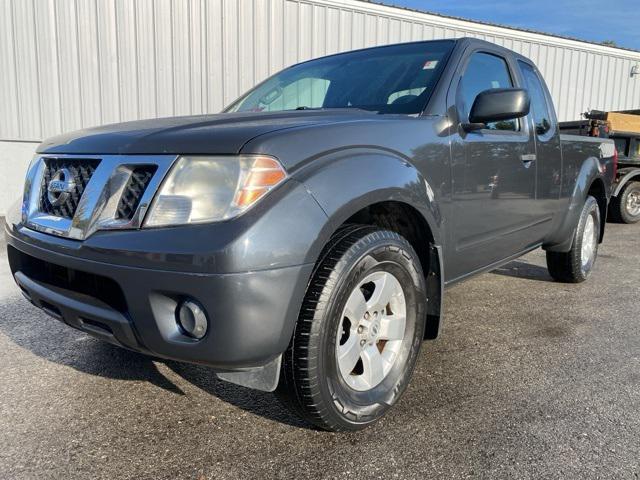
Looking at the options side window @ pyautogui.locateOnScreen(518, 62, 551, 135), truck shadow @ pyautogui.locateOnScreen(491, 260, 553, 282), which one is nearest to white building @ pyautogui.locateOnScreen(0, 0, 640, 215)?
truck shadow @ pyautogui.locateOnScreen(491, 260, 553, 282)

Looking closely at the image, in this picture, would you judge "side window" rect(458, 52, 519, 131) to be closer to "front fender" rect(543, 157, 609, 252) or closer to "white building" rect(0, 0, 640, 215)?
"front fender" rect(543, 157, 609, 252)

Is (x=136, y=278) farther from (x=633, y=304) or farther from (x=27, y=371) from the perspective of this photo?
(x=633, y=304)

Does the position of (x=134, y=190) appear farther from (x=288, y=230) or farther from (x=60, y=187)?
(x=288, y=230)

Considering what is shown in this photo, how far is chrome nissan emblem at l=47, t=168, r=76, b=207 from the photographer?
6.89ft

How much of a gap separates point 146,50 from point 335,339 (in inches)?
345

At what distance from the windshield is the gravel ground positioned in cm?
148

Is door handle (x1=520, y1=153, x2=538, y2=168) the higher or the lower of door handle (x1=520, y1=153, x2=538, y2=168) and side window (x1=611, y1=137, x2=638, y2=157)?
the higher

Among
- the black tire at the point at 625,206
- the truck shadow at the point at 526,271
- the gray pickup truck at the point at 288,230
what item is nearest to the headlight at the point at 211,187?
the gray pickup truck at the point at 288,230

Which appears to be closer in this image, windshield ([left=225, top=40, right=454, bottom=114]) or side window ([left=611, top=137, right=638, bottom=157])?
windshield ([left=225, top=40, right=454, bottom=114])

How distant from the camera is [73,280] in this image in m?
2.04

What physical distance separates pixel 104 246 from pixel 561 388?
2240 mm

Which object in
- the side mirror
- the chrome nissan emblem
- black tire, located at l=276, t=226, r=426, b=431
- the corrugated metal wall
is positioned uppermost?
the corrugated metal wall

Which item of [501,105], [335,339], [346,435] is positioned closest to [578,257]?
[501,105]

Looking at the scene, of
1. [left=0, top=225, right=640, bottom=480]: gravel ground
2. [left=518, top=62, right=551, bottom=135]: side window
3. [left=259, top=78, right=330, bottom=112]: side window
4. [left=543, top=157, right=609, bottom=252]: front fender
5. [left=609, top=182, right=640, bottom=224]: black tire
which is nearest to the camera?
[left=0, top=225, right=640, bottom=480]: gravel ground
